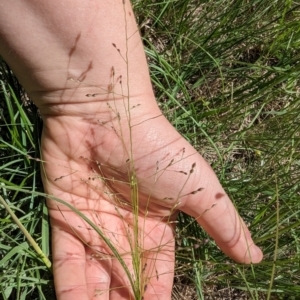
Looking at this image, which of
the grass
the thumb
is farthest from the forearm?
the thumb

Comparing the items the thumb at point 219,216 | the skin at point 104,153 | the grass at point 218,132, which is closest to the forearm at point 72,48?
the skin at point 104,153

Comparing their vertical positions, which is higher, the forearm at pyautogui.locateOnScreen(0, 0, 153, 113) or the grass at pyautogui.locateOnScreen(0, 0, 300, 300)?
the forearm at pyautogui.locateOnScreen(0, 0, 153, 113)

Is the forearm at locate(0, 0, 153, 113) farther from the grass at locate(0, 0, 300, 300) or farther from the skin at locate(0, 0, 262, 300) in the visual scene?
the grass at locate(0, 0, 300, 300)

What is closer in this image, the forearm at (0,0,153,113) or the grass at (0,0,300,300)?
the forearm at (0,0,153,113)

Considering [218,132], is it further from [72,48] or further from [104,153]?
[72,48]

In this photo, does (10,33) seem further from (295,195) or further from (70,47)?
(295,195)

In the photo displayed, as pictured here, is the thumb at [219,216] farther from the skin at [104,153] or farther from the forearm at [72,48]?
the forearm at [72,48]

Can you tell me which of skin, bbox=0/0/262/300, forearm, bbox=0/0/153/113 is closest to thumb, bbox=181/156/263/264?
skin, bbox=0/0/262/300
